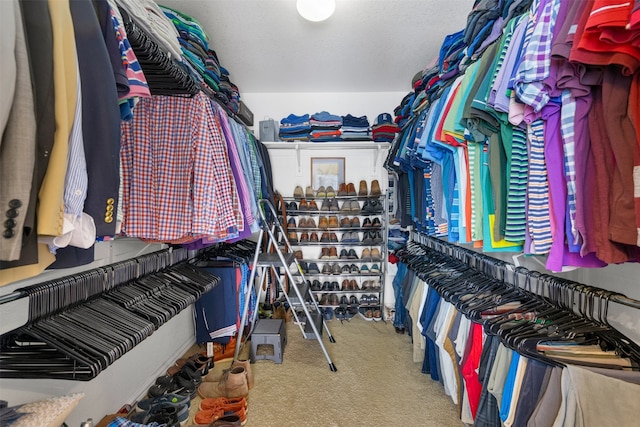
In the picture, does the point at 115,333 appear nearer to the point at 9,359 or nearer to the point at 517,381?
the point at 9,359

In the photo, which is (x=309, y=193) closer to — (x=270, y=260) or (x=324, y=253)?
(x=324, y=253)

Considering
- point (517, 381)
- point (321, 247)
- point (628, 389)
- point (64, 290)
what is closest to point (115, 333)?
point (64, 290)

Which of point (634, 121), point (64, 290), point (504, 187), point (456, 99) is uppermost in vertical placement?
point (456, 99)

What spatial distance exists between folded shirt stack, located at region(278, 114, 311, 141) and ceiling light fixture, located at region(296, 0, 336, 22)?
152 cm

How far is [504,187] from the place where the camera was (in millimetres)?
1131

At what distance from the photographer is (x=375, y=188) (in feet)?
11.4

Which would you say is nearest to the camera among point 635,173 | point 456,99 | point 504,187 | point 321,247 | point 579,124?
point 635,173

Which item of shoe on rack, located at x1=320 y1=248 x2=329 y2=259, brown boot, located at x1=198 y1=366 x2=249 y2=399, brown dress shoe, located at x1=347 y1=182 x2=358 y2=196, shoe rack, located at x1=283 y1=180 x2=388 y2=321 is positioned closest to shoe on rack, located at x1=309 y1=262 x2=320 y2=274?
shoe rack, located at x1=283 y1=180 x2=388 y2=321

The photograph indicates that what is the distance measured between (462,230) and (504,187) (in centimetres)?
34

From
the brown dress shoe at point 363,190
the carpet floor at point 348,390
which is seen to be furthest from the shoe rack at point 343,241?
the carpet floor at point 348,390

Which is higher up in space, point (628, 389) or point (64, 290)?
point (64, 290)

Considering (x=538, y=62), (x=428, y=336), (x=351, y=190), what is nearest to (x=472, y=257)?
(x=428, y=336)

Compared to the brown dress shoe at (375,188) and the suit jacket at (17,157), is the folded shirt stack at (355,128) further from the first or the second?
the suit jacket at (17,157)

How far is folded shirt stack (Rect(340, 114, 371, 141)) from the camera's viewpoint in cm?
343
